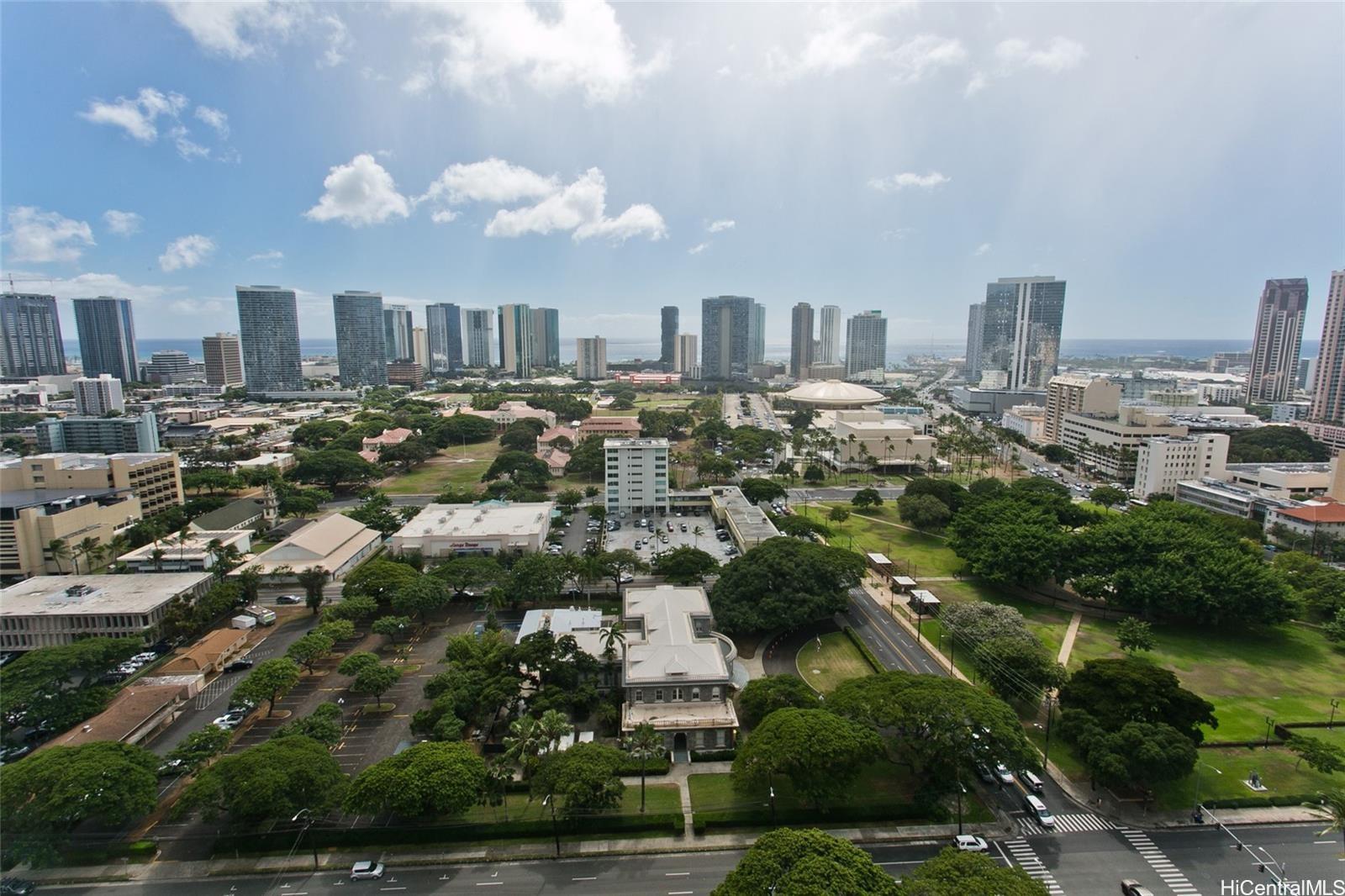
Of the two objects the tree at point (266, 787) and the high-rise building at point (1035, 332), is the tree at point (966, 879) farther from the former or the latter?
the high-rise building at point (1035, 332)

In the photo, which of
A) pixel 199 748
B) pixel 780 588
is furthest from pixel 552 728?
pixel 780 588

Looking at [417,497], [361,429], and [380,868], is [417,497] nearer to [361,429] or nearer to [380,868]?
[361,429]

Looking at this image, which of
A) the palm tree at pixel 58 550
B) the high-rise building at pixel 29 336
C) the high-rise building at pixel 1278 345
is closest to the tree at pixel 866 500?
the palm tree at pixel 58 550

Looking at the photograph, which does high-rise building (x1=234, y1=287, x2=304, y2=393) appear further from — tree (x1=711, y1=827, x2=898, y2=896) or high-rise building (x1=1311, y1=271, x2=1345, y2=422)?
high-rise building (x1=1311, y1=271, x2=1345, y2=422)

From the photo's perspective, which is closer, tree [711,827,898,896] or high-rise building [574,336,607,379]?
tree [711,827,898,896]

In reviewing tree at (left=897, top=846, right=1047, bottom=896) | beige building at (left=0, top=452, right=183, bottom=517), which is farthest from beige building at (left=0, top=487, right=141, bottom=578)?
tree at (left=897, top=846, right=1047, bottom=896)
